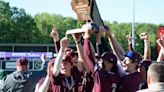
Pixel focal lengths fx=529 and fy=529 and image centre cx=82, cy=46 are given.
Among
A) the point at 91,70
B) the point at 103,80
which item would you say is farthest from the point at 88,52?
the point at 103,80

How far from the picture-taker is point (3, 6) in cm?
9581

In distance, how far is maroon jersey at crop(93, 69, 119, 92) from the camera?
21.9ft

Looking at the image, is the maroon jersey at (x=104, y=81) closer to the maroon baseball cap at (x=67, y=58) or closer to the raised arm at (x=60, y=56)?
the maroon baseball cap at (x=67, y=58)

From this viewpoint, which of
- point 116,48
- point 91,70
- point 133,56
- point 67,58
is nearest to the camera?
point 67,58

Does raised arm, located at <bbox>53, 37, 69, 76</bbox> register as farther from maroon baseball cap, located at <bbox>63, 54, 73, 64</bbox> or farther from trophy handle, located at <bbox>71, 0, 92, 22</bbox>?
trophy handle, located at <bbox>71, 0, 92, 22</bbox>

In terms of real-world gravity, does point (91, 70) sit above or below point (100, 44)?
below

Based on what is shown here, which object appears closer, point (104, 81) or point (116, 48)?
point (104, 81)

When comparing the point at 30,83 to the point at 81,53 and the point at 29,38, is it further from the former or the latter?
the point at 29,38

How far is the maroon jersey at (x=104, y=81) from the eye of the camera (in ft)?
21.9

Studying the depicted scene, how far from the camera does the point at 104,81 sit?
264 inches

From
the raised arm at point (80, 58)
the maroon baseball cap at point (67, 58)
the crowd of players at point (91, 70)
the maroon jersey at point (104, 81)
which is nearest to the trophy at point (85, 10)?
the raised arm at point (80, 58)

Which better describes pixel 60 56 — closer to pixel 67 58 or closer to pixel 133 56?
pixel 67 58

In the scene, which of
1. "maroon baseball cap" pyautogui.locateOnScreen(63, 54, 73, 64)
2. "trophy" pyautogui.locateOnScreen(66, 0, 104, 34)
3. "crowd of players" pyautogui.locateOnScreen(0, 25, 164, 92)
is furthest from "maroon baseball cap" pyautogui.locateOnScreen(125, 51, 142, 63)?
"maroon baseball cap" pyautogui.locateOnScreen(63, 54, 73, 64)

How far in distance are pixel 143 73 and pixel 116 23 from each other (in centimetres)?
12919
